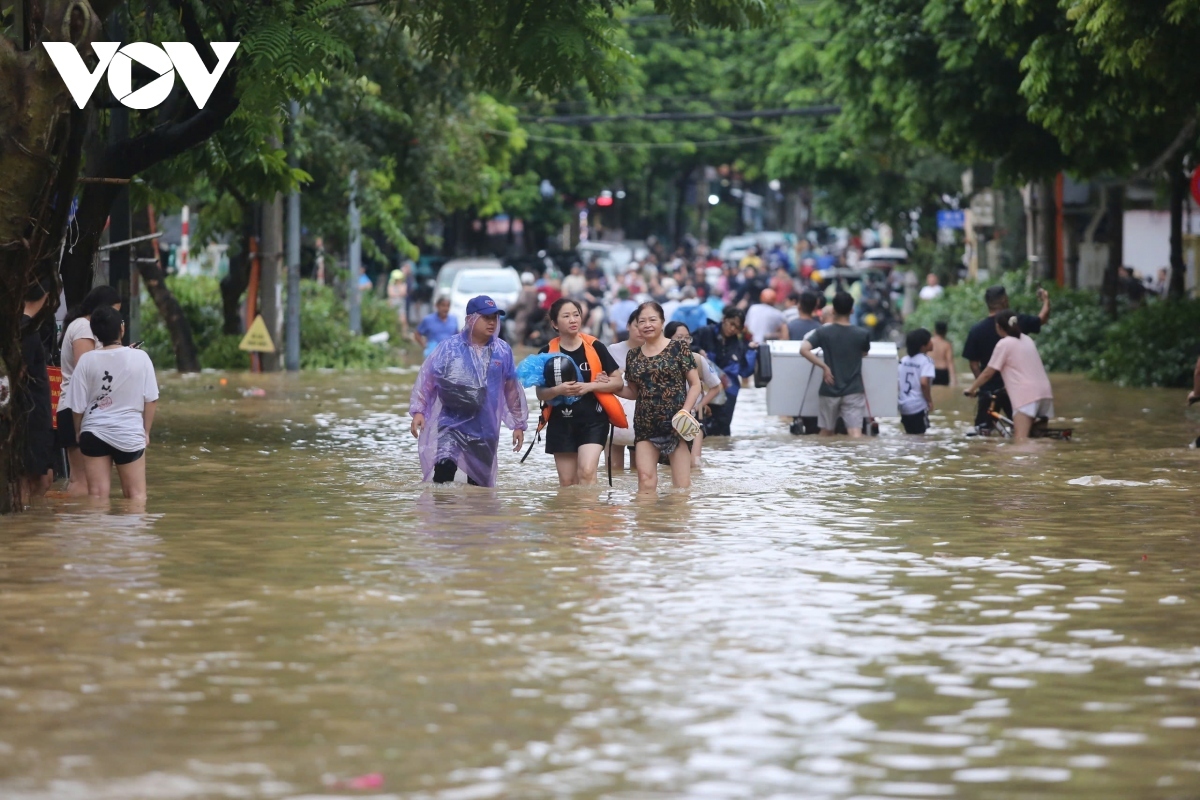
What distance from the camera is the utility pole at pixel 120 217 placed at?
17797 millimetres

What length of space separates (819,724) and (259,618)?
3.16 meters

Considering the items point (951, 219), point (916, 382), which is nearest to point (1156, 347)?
point (916, 382)

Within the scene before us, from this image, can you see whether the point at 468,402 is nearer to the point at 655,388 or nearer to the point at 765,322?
the point at 655,388

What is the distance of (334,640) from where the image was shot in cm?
875

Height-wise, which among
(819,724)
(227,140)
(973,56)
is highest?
(973,56)

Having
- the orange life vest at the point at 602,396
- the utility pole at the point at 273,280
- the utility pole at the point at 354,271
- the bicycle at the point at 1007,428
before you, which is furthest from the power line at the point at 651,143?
the orange life vest at the point at 602,396

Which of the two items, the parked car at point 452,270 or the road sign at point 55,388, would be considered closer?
the road sign at point 55,388

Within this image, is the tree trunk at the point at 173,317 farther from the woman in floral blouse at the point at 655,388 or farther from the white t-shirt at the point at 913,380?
the woman in floral blouse at the point at 655,388

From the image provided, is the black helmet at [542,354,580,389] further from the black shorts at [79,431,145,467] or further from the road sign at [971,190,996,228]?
the road sign at [971,190,996,228]

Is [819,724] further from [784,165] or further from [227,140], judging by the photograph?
[784,165]

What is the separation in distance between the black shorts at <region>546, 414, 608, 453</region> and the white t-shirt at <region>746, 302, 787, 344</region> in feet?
39.2

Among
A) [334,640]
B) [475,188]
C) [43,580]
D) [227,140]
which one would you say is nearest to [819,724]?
[334,640]

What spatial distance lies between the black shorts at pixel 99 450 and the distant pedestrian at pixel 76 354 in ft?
0.84

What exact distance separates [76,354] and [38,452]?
30.5 inches
